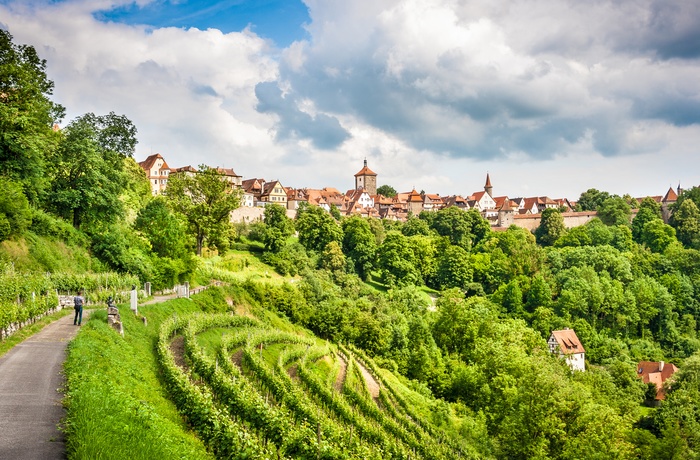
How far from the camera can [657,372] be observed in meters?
59.6

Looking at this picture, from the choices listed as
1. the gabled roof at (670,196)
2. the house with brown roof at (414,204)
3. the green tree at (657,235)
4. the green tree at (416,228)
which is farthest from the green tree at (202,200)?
the gabled roof at (670,196)

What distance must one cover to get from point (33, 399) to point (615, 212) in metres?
115

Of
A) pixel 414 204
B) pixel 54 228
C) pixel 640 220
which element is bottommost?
pixel 54 228

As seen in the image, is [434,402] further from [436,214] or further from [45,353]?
[436,214]

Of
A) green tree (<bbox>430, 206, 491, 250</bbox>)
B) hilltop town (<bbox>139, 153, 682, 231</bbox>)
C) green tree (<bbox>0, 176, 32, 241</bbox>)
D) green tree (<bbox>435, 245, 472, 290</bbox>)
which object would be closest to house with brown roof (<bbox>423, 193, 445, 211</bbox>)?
hilltop town (<bbox>139, 153, 682, 231</bbox>)

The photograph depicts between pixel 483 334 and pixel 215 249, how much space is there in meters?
26.7

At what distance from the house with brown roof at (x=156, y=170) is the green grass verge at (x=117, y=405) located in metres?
81.5

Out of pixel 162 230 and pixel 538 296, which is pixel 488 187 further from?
pixel 162 230

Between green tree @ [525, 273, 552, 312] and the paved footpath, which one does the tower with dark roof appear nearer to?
green tree @ [525, 273, 552, 312]

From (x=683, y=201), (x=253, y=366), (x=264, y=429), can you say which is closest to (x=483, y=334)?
(x=253, y=366)

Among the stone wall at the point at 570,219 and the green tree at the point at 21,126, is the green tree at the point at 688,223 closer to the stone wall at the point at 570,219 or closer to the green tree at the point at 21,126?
the stone wall at the point at 570,219

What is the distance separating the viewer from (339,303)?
43.2m

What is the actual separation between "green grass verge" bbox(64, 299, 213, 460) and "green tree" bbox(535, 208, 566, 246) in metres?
95.0

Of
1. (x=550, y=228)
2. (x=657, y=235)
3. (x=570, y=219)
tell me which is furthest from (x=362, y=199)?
(x=657, y=235)
